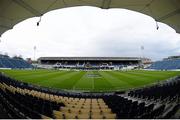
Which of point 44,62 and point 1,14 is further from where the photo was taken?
point 44,62

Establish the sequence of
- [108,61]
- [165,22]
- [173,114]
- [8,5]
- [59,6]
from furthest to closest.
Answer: [108,61] < [165,22] < [59,6] < [8,5] < [173,114]

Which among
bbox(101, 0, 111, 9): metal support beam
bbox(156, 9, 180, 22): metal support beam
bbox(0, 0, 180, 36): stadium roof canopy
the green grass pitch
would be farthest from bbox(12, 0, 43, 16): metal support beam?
the green grass pitch

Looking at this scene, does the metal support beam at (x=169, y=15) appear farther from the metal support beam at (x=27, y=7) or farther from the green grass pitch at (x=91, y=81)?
the green grass pitch at (x=91, y=81)

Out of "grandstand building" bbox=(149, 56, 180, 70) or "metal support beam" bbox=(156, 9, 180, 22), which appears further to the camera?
"grandstand building" bbox=(149, 56, 180, 70)

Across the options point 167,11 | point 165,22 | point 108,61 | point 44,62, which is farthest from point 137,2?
point 44,62

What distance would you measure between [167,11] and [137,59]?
101 metres

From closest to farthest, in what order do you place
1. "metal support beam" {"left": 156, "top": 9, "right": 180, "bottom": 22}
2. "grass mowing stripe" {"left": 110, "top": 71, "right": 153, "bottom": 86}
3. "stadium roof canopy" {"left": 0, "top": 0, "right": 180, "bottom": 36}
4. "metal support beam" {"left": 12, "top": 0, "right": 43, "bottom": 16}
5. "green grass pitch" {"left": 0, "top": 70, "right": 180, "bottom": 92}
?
"metal support beam" {"left": 12, "top": 0, "right": 43, "bottom": 16}, "stadium roof canopy" {"left": 0, "top": 0, "right": 180, "bottom": 36}, "metal support beam" {"left": 156, "top": 9, "right": 180, "bottom": 22}, "green grass pitch" {"left": 0, "top": 70, "right": 180, "bottom": 92}, "grass mowing stripe" {"left": 110, "top": 71, "right": 153, "bottom": 86}

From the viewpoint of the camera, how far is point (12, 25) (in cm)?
939

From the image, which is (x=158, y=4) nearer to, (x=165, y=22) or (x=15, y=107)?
(x=165, y=22)

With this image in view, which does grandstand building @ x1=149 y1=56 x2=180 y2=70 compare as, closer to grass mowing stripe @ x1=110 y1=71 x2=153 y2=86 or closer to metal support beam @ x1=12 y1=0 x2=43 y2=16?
grass mowing stripe @ x1=110 y1=71 x2=153 y2=86

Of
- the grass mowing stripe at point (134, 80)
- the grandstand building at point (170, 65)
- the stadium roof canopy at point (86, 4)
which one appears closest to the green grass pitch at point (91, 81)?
the grass mowing stripe at point (134, 80)

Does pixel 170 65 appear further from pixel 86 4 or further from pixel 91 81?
pixel 86 4

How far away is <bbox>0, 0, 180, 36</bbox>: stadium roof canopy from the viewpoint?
708 cm

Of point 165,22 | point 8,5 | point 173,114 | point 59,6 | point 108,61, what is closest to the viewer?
point 173,114
